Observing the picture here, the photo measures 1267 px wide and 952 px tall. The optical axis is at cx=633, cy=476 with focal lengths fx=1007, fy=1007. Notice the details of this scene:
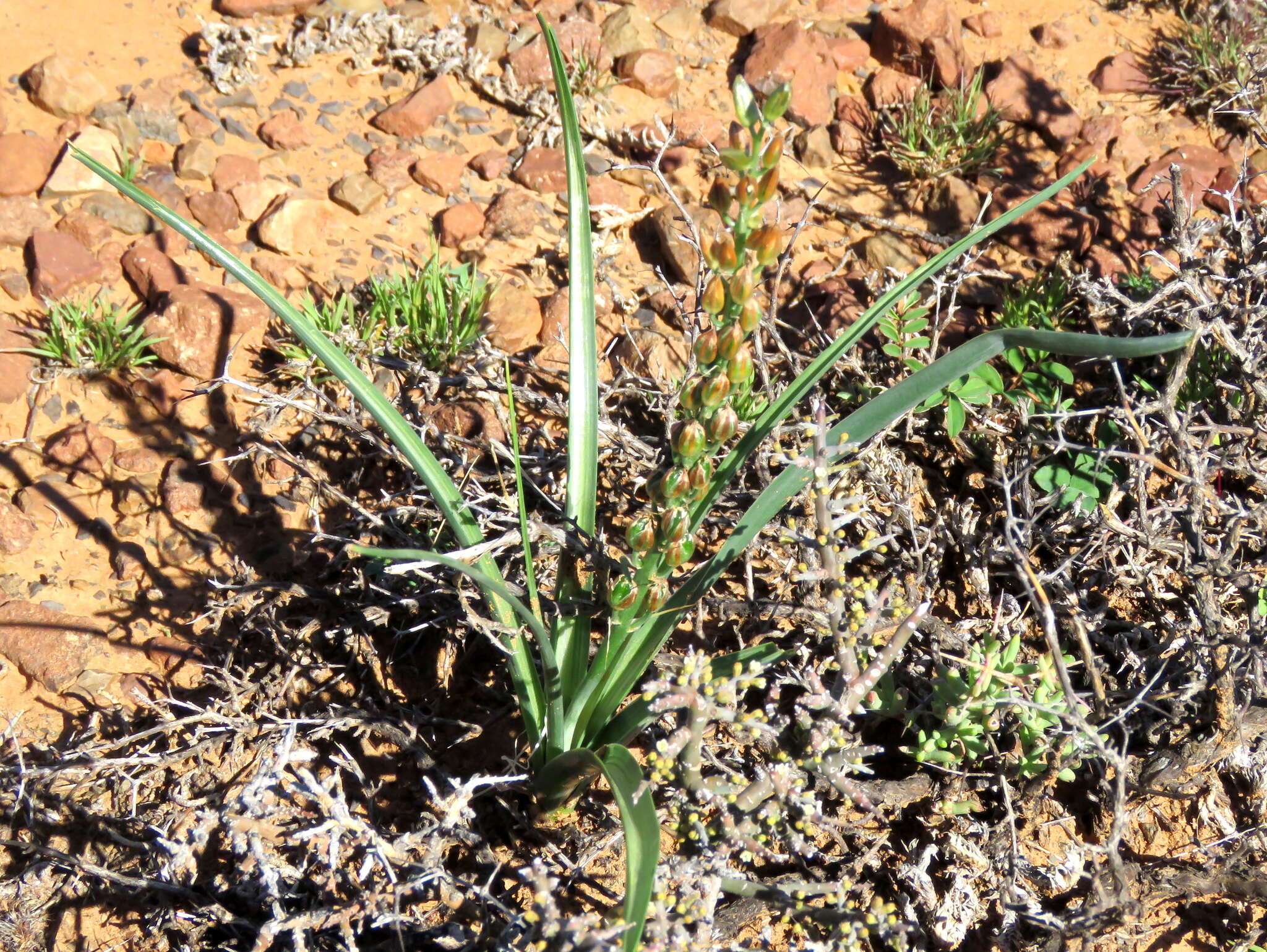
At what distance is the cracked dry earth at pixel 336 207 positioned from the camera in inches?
102

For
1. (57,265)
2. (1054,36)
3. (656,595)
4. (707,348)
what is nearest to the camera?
(707,348)

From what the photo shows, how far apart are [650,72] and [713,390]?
2.71 meters

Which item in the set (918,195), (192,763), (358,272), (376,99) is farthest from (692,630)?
(376,99)

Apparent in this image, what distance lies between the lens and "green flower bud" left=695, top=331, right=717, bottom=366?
1.41 metres

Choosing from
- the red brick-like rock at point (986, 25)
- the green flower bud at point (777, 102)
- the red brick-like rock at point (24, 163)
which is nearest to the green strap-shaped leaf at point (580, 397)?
the green flower bud at point (777, 102)

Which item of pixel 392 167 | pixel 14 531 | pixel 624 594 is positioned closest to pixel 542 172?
pixel 392 167

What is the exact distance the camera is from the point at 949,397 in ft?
8.40

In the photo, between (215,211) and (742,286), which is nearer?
(742,286)

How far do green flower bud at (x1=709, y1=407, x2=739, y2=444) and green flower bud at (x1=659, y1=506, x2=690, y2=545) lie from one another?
0.42 feet

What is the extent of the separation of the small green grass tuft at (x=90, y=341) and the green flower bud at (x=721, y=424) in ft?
6.64

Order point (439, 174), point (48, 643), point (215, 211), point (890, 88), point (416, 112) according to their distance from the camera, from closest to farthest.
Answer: point (48, 643)
point (215, 211)
point (439, 174)
point (416, 112)
point (890, 88)

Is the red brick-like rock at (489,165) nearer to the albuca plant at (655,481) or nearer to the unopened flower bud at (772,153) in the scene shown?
the albuca plant at (655,481)

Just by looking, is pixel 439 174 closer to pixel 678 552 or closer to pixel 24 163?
pixel 24 163

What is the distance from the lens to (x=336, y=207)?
338 centimetres
